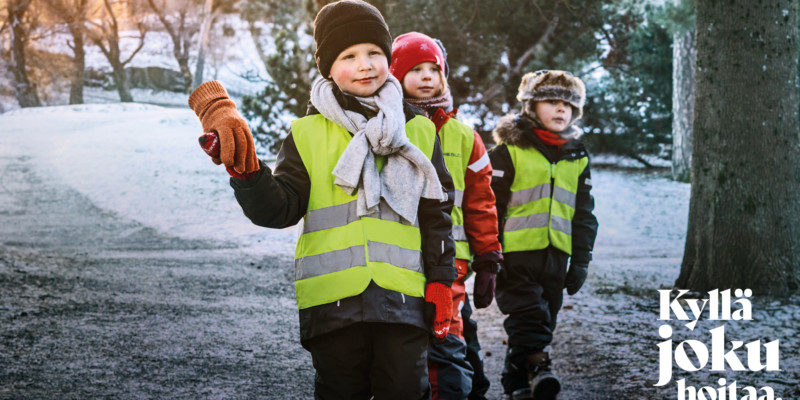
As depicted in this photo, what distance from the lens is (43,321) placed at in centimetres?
559

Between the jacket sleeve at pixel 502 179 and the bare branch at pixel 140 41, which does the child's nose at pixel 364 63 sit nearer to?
the jacket sleeve at pixel 502 179

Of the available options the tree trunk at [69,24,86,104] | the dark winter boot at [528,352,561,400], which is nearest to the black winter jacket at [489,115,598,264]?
the dark winter boot at [528,352,561,400]

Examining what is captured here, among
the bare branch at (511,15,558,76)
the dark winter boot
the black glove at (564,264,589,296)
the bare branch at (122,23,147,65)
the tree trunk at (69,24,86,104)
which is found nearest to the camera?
the dark winter boot

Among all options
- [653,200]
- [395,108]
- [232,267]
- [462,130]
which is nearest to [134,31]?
[232,267]

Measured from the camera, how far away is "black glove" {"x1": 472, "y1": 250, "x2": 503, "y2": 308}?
358 centimetres

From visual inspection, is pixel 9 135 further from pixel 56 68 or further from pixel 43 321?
pixel 43 321

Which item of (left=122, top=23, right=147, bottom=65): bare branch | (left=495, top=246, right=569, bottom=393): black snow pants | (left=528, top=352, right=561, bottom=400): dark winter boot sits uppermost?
(left=122, top=23, right=147, bottom=65): bare branch

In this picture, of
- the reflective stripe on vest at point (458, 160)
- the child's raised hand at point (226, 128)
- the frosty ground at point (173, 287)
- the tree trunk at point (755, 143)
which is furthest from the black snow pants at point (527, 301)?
the tree trunk at point (755, 143)

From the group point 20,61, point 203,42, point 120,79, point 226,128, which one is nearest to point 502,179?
point 226,128

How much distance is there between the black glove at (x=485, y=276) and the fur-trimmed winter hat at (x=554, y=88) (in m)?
1.27

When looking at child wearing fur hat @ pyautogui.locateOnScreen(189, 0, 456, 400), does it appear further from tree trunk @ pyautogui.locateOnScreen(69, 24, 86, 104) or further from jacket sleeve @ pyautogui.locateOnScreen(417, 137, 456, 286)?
tree trunk @ pyautogui.locateOnScreen(69, 24, 86, 104)

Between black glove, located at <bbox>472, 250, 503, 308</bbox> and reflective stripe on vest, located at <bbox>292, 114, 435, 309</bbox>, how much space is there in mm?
921

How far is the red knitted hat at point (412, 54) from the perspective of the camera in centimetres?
372

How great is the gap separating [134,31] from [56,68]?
1290 mm
